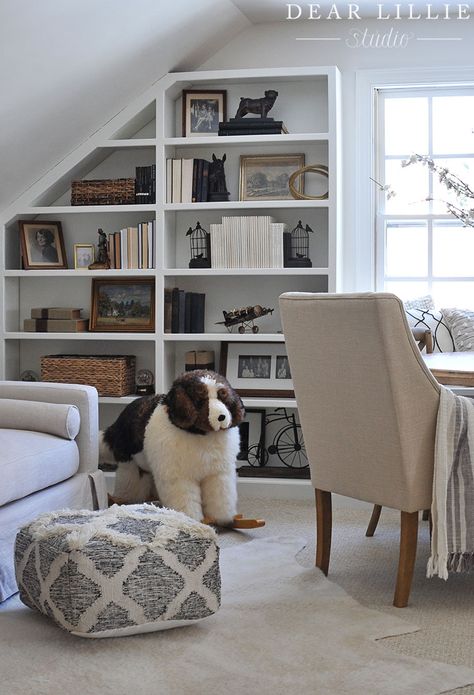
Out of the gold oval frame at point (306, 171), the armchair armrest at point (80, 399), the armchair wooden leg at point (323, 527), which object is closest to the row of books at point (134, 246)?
the gold oval frame at point (306, 171)

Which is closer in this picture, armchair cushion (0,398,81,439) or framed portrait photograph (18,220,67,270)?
armchair cushion (0,398,81,439)

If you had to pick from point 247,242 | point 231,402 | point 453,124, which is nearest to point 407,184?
point 453,124

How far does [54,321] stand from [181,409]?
49.1 inches

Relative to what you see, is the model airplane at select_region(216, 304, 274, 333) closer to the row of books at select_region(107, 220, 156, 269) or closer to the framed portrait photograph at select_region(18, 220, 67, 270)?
the row of books at select_region(107, 220, 156, 269)

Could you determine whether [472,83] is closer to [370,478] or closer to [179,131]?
[179,131]

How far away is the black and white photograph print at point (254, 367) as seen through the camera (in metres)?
4.59

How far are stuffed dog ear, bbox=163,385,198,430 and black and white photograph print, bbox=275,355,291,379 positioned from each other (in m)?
0.94

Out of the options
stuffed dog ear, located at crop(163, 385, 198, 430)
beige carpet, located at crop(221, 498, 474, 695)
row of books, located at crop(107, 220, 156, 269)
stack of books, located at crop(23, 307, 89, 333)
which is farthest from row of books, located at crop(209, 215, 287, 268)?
beige carpet, located at crop(221, 498, 474, 695)

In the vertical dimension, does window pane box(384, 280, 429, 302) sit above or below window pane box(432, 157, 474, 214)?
below

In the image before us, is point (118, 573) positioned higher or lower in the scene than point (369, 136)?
lower

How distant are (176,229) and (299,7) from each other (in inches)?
49.0

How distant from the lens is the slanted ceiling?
3.38 metres

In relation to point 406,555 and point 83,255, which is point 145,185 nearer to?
point 83,255

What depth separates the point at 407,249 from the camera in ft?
15.5
